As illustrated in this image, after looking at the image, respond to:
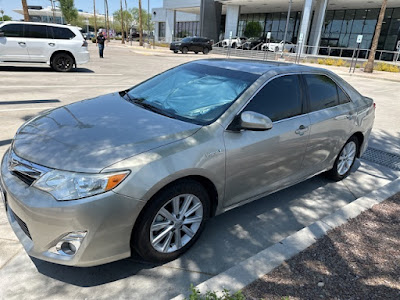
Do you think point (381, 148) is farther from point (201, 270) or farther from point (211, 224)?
point (201, 270)

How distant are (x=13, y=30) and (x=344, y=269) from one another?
1347 centimetres

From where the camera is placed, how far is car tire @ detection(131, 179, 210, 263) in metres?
2.46

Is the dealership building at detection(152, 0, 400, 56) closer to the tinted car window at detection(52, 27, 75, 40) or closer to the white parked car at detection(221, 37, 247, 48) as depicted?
Result: the white parked car at detection(221, 37, 247, 48)

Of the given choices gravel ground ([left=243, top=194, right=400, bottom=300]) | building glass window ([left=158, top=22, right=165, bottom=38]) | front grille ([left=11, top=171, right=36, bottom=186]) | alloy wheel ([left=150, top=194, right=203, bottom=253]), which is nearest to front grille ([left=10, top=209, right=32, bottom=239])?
front grille ([left=11, top=171, right=36, bottom=186])

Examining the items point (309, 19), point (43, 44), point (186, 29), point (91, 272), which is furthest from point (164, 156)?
point (186, 29)

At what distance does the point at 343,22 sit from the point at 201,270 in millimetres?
43660

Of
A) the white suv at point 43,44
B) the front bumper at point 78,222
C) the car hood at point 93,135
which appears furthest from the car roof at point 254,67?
the white suv at point 43,44

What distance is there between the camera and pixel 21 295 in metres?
2.35

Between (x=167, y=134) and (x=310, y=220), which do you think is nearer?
(x=167, y=134)

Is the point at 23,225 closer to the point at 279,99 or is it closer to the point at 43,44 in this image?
the point at 279,99

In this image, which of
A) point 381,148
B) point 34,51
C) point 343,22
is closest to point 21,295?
point 381,148

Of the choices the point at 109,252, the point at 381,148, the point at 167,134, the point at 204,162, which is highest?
the point at 167,134

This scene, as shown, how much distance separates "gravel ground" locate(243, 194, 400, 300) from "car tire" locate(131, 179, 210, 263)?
2.32ft

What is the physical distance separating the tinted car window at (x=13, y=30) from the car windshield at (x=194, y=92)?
1073 centimetres
